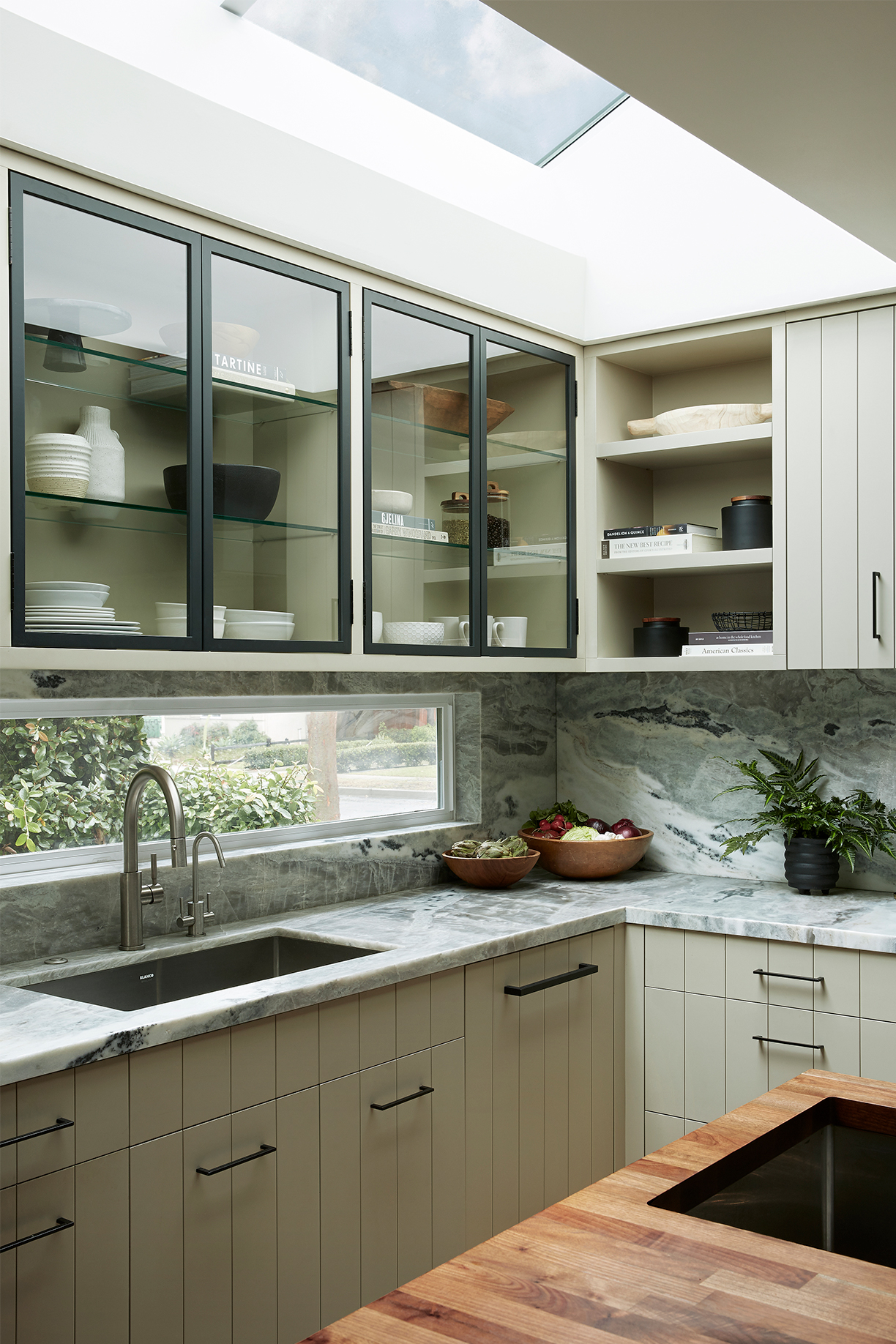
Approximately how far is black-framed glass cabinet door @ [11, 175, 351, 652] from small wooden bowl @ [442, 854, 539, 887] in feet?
2.81

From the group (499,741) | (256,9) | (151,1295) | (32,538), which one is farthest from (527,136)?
(151,1295)

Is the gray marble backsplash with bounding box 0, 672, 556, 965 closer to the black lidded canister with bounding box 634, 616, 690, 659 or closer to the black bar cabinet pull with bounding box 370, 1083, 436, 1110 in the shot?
the black lidded canister with bounding box 634, 616, 690, 659

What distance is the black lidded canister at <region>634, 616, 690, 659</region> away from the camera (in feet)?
10.9

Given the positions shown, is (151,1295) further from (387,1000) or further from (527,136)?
(527,136)

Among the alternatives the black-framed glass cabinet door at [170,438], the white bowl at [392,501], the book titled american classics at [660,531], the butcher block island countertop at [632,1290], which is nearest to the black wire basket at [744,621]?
the book titled american classics at [660,531]

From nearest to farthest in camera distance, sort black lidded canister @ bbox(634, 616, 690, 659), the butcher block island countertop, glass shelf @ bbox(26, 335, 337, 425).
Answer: the butcher block island countertop
glass shelf @ bbox(26, 335, 337, 425)
black lidded canister @ bbox(634, 616, 690, 659)

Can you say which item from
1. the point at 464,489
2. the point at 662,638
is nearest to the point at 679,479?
the point at 662,638

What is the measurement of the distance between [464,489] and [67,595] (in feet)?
3.89

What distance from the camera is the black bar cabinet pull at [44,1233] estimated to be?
166 cm

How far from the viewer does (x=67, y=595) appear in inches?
82.8

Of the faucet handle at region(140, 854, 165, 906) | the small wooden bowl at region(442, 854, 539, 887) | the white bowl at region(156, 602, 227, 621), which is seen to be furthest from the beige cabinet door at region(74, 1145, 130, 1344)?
the small wooden bowl at region(442, 854, 539, 887)

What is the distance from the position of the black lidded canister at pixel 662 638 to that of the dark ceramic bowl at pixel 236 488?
1.29 meters

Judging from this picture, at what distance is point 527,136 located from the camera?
3264 millimetres

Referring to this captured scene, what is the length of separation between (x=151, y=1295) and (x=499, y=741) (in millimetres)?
2033
